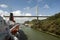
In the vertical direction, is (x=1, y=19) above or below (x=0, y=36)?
above

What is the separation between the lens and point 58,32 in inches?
1379

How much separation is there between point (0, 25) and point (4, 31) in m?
0.28

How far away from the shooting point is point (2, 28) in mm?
6453

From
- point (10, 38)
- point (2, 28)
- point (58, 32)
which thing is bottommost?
point (58, 32)

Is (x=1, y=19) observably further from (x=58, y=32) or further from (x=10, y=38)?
(x=58, y=32)

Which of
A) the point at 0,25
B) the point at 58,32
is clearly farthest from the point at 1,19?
the point at 58,32

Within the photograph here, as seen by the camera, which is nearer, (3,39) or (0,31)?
(3,39)

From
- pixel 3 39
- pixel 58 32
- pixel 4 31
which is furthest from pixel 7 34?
pixel 58 32

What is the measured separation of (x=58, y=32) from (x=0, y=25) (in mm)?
29663

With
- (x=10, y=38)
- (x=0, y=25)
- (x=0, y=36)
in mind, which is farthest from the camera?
(x=10, y=38)

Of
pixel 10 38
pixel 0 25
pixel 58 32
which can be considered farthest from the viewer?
pixel 58 32

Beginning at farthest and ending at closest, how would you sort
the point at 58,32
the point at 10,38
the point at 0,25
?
the point at 58,32 → the point at 10,38 → the point at 0,25

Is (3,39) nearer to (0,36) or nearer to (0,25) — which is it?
(0,36)

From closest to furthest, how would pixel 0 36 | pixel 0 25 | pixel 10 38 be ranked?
1. pixel 0 36
2. pixel 0 25
3. pixel 10 38
